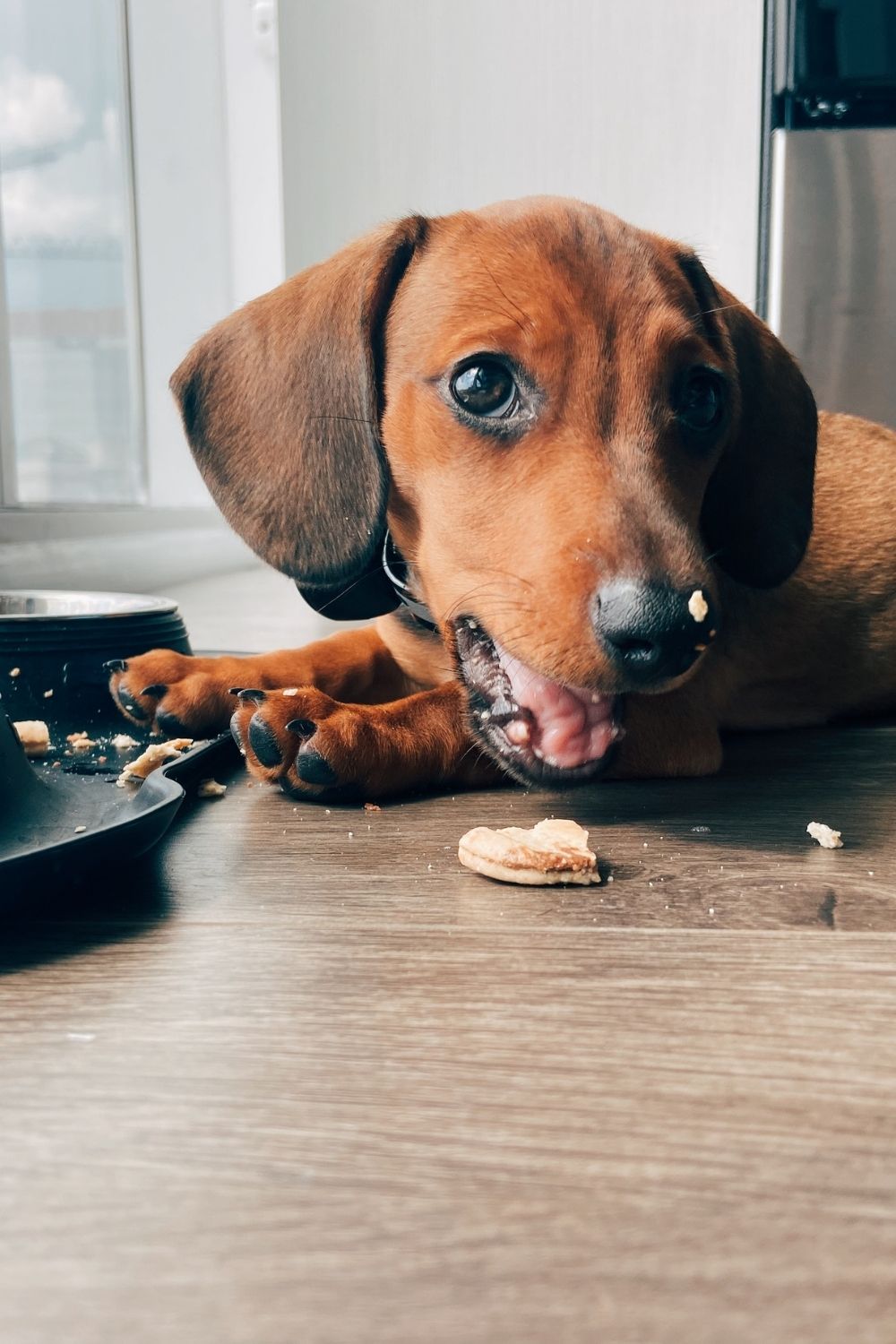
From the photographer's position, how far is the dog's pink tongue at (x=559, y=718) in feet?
4.40

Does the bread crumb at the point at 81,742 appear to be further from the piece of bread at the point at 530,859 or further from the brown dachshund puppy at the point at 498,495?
the piece of bread at the point at 530,859

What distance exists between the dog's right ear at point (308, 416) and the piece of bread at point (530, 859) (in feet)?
1.55

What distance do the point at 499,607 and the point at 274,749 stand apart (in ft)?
0.97

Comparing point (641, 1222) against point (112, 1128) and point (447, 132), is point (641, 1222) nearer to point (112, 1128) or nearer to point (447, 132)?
point (112, 1128)

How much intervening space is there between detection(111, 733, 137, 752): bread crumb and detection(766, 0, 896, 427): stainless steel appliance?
2212mm

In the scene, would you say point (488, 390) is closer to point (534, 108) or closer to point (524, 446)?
point (524, 446)

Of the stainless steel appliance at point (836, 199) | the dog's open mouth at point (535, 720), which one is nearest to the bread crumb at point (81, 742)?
the dog's open mouth at point (535, 720)

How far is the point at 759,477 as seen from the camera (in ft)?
5.63

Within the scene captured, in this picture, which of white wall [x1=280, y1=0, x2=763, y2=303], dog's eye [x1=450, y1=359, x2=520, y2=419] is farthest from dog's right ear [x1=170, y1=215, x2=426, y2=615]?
white wall [x1=280, y1=0, x2=763, y2=303]

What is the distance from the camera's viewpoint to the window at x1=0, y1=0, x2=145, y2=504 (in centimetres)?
342

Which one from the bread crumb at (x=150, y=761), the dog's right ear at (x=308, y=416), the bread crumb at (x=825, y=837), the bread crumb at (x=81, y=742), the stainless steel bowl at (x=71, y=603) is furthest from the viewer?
the stainless steel bowl at (x=71, y=603)

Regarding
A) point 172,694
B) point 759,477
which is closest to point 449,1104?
point 172,694

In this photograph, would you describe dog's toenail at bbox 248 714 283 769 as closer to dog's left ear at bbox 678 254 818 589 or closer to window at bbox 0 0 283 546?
dog's left ear at bbox 678 254 818 589

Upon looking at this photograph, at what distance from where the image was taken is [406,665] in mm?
1840
